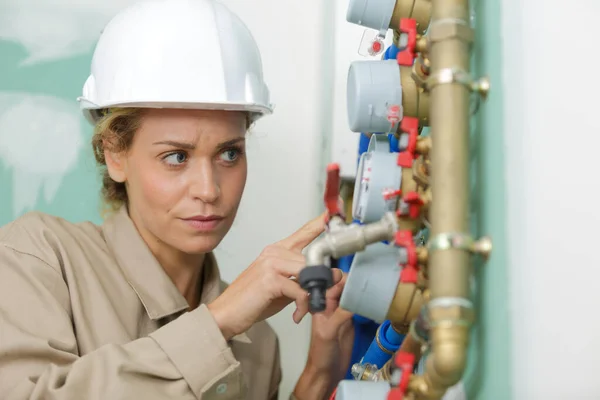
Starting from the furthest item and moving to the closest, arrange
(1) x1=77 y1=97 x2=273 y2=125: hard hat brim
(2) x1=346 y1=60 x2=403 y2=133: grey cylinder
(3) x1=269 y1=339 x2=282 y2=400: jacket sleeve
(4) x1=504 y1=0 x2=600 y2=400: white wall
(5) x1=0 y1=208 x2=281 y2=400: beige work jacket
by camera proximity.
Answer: (3) x1=269 y1=339 x2=282 y2=400: jacket sleeve
(1) x1=77 y1=97 x2=273 y2=125: hard hat brim
(5) x1=0 y1=208 x2=281 y2=400: beige work jacket
(2) x1=346 y1=60 x2=403 y2=133: grey cylinder
(4) x1=504 y1=0 x2=600 y2=400: white wall

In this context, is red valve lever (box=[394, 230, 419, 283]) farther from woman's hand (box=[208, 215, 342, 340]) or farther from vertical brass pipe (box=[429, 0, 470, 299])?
woman's hand (box=[208, 215, 342, 340])

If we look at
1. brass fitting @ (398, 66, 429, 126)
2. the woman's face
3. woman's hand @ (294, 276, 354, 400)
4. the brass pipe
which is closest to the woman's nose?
the woman's face

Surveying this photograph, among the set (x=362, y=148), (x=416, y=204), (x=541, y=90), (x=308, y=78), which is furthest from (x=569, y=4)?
(x=308, y=78)

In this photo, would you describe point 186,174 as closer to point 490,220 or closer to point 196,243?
point 196,243

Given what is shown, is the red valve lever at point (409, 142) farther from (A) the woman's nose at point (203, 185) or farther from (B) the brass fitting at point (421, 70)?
(A) the woman's nose at point (203, 185)

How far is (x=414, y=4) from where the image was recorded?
0.79 metres

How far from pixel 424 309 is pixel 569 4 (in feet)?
0.92

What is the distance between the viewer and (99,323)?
1021mm

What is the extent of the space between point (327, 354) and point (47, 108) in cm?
83

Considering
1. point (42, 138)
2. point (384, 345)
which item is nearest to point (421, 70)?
point (384, 345)

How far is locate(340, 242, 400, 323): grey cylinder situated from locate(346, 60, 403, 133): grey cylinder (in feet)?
0.51

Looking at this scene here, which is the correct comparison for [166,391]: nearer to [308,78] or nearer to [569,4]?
[569,4]

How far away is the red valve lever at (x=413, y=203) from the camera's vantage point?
68 centimetres

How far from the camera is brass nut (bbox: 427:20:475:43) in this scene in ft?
2.03
